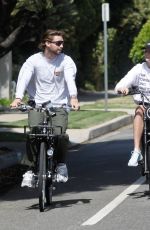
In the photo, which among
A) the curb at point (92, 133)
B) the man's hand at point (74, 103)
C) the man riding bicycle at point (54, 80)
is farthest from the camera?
the curb at point (92, 133)

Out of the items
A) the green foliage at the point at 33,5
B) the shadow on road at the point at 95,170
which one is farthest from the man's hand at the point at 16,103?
the green foliage at the point at 33,5

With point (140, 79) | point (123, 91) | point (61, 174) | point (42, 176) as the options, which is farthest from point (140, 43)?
point (42, 176)

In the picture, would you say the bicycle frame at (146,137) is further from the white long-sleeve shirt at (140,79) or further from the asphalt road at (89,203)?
the asphalt road at (89,203)

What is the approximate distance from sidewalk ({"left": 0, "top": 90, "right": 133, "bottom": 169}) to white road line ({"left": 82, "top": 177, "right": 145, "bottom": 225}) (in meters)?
1.88

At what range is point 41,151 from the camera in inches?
354

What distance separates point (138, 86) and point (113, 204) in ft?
4.68

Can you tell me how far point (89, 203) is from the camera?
9609 mm

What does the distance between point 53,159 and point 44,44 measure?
1278 mm

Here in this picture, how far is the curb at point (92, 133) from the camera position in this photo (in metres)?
11.9

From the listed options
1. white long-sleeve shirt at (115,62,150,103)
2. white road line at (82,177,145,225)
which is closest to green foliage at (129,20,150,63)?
white road line at (82,177,145,225)

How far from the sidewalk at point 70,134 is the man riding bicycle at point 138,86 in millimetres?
2442

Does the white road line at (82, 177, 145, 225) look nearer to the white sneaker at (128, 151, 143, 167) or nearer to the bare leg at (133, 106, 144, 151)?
the white sneaker at (128, 151, 143, 167)

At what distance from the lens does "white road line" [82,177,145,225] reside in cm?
856

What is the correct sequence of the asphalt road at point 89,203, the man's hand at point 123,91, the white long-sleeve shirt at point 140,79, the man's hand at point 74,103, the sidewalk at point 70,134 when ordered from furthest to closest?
the sidewalk at point 70,134 → the white long-sleeve shirt at point 140,79 → the man's hand at point 123,91 → the man's hand at point 74,103 → the asphalt road at point 89,203
